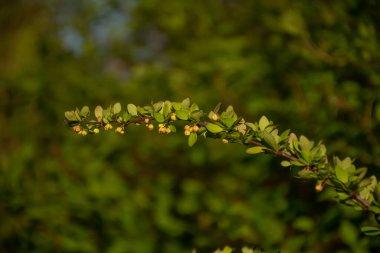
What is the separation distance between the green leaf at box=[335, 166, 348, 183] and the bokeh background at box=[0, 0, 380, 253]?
0.76 m

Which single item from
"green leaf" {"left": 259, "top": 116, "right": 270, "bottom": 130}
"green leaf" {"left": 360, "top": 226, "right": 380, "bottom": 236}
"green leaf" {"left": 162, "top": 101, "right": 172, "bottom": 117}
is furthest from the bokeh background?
"green leaf" {"left": 162, "top": 101, "right": 172, "bottom": 117}

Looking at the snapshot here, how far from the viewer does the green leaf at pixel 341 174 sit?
89 cm

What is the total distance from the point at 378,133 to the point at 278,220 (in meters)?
0.65

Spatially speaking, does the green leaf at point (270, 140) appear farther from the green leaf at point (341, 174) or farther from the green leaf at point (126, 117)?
the green leaf at point (126, 117)

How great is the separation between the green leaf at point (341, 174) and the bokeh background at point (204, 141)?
755 millimetres

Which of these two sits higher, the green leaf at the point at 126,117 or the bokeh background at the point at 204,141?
the bokeh background at the point at 204,141

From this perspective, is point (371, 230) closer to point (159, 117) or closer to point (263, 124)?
point (263, 124)

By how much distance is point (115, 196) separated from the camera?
237 centimetres

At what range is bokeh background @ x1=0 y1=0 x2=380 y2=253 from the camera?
1.93 metres

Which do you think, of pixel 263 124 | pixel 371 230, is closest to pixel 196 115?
pixel 263 124

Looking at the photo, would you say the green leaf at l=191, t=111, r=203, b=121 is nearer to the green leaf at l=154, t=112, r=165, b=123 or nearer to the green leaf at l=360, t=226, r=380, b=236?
the green leaf at l=154, t=112, r=165, b=123

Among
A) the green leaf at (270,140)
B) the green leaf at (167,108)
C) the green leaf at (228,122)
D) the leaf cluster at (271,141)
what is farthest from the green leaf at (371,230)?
the green leaf at (167,108)

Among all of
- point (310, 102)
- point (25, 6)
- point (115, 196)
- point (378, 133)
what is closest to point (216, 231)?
point (115, 196)

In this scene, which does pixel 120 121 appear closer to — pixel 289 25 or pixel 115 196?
pixel 289 25
